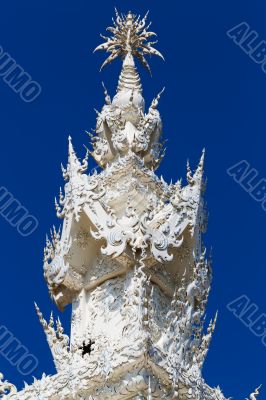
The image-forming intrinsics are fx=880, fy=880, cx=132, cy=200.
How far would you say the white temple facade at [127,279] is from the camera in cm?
1124

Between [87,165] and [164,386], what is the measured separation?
165 inches

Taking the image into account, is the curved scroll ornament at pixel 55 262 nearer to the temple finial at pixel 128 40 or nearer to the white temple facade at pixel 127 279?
the white temple facade at pixel 127 279

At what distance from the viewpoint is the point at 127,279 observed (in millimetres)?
12539

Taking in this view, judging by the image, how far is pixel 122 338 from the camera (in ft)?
38.2

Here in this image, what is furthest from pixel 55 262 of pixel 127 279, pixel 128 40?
pixel 128 40

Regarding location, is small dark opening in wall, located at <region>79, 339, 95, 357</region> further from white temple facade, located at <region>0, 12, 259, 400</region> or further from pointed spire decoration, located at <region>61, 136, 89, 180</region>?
pointed spire decoration, located at <region>61, 136, 89, 180</region>

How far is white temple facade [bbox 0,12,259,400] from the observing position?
11242mm

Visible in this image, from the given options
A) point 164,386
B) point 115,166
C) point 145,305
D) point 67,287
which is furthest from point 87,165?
point 164,386

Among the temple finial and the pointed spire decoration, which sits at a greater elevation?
the temple finial

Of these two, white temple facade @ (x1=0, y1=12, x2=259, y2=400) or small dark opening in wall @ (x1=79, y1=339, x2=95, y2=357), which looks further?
small dark opening in wall @ (x1=79, y1=339, x2=95, y2=357)

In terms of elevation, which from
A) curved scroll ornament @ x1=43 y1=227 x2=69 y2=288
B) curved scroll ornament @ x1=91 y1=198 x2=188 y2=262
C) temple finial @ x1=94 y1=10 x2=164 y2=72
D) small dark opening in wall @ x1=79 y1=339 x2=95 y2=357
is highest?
temple finial @ x1=94 y1=10 x2=164 y2=72

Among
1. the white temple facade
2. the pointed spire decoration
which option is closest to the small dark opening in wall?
the white temple facade

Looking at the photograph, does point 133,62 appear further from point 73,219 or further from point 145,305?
point 145,305

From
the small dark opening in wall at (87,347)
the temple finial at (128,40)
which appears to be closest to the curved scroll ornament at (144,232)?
the small dark opening in wall at (87,347)
